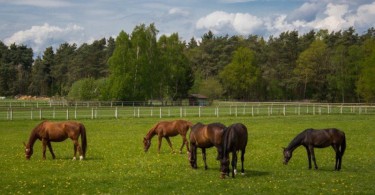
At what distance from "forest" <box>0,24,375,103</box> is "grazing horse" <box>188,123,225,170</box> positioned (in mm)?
58763

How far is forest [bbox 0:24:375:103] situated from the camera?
77.7 metres

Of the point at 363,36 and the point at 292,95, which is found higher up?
the point at 363,36

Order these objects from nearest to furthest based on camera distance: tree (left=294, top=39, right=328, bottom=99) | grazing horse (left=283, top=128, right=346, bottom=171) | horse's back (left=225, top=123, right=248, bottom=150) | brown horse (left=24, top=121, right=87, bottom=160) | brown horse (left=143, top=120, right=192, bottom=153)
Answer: horse's back (left=225, top=123, right=248, bottom=150), grazing horse (left=283, top=128, right=346, bottom=171), brown horse (left=24, top=121, right=87, bottom=160), brown horse (left=143, top=120, right=192, bottom=153), tree (left=294, top=39, right=328, bottom=99)

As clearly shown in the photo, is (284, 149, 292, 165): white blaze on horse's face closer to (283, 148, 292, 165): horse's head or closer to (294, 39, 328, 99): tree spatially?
(283, 148, 292, 165): horse's head

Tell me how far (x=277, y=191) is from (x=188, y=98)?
79.9m

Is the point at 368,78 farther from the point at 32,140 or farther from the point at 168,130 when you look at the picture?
the point at 32,140

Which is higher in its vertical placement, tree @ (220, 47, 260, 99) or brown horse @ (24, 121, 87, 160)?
tree @ (220, 47, 260, 99)

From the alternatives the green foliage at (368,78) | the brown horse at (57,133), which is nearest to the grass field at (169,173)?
the brown horse at (57,133)

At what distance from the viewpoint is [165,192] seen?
36.7 feet

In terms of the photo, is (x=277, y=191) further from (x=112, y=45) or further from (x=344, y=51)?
(x=112, y=45)

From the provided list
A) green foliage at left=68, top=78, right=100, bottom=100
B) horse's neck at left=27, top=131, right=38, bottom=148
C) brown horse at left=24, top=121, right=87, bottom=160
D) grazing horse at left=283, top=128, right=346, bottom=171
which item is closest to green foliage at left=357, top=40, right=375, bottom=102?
green foliage at left=68, top=78, right=100, bottom=100

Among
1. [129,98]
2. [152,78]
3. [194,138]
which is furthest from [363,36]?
[194,138]

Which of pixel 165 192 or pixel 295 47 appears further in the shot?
pixel 295 47

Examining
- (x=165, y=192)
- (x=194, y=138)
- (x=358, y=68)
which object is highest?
(x=358, y=68)
